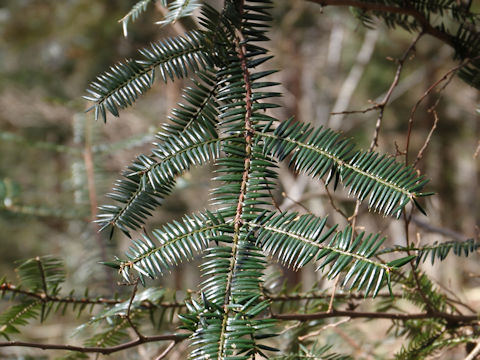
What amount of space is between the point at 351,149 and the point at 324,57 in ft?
13.0

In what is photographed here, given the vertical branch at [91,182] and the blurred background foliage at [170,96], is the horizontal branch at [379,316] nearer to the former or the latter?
the vertical branch at [91,182]

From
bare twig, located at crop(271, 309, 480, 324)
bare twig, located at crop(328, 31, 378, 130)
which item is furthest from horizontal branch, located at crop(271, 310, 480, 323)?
bare twig, located at crop(328, 31, 378, 130)

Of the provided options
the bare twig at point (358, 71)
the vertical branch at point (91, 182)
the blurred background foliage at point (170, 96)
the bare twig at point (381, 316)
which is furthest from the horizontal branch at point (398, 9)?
the bare twig at point (358, 71)

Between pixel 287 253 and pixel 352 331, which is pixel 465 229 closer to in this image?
pixel 352 331

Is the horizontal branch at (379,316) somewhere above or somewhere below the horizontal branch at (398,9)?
below

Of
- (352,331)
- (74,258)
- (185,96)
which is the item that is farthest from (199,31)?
(74,258)

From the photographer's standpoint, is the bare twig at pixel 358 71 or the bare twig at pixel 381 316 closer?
the bare twig at pixel 381 316

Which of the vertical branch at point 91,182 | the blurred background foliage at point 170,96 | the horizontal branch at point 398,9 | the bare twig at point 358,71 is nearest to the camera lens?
the horizontal branch at point 398,9

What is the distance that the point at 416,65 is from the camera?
3412mm

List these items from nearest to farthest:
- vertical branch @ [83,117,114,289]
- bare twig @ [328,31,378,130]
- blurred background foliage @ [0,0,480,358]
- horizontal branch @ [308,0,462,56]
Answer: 1. horizontal branch @ [308,0,462,56]
2. vertical branch @ [83,117,114,289]
3. blurred background foliage @ [0,0,480,358]
4. bare twig @ [328,31,378,130]

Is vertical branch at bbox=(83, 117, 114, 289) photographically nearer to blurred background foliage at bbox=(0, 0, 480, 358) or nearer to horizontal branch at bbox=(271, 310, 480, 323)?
horizontal branch at bbox=(271, 310, 480, 323)

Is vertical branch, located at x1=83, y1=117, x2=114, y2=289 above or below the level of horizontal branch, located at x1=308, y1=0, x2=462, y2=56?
below

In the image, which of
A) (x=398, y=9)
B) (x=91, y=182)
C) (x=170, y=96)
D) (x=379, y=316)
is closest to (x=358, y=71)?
(x=170, y=96)

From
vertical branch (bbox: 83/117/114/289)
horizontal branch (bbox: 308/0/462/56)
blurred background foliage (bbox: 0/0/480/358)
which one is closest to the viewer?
horizontal branch (bbox: 308/0/462/56)
